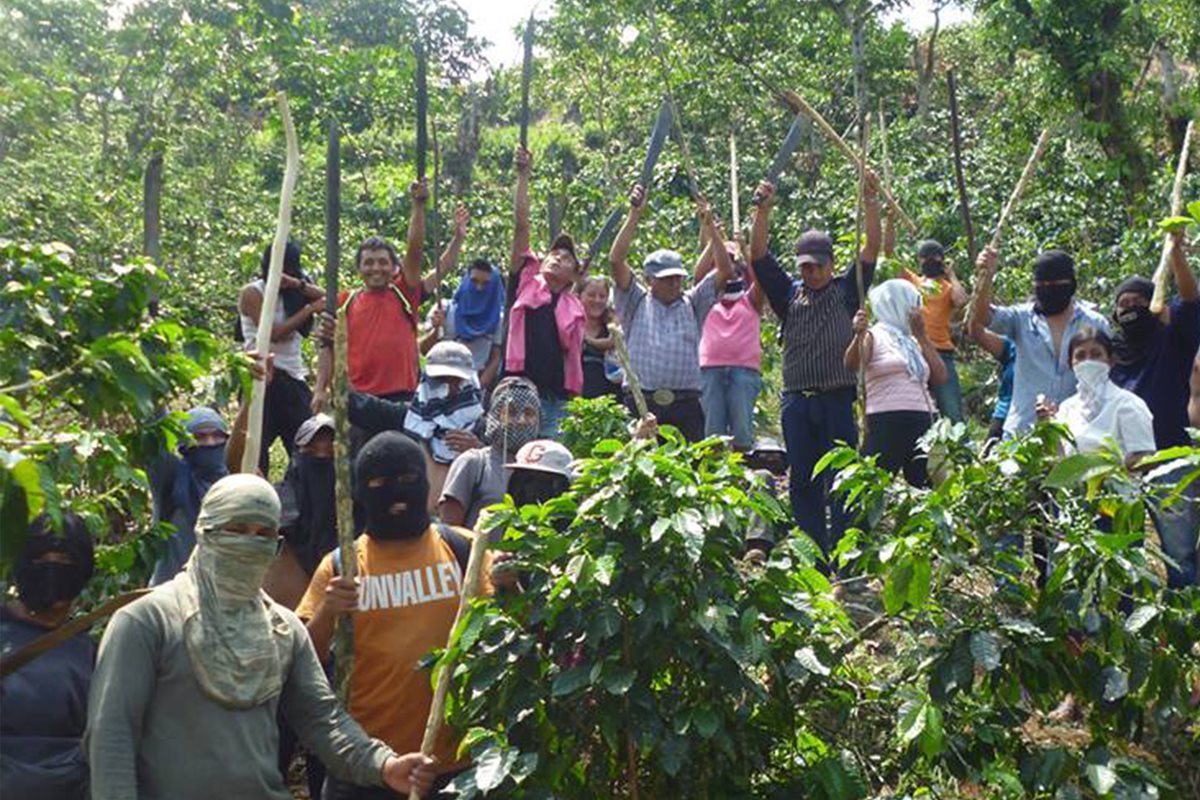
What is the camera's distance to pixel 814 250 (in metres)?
8.22

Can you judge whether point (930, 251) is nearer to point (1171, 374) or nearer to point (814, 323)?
point (814, 323)

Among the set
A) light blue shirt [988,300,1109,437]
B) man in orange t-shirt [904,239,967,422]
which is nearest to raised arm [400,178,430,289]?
light blue shirt [988,300,1109,437]

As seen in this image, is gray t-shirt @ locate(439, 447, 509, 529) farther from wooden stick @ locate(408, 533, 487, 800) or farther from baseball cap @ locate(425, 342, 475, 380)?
wooden stick @ locate(408, 533, 487, 800)

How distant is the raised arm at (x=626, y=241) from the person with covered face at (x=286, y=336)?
1.70m

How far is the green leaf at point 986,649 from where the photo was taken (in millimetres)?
4816

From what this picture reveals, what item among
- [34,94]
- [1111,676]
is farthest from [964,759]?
[34,94]

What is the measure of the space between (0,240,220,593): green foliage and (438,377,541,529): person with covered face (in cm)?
180

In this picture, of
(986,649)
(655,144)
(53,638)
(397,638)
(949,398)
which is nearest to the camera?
(53,638)

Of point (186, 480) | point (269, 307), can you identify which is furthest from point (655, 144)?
point (269, 307)

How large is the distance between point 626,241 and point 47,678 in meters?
4.93

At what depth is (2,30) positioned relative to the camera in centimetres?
1631

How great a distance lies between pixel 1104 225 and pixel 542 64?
910 centimetres

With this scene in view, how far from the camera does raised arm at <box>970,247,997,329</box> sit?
24.6ft

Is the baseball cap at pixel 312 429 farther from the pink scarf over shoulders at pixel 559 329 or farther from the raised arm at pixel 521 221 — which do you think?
the raised arm at pixel 521 221
